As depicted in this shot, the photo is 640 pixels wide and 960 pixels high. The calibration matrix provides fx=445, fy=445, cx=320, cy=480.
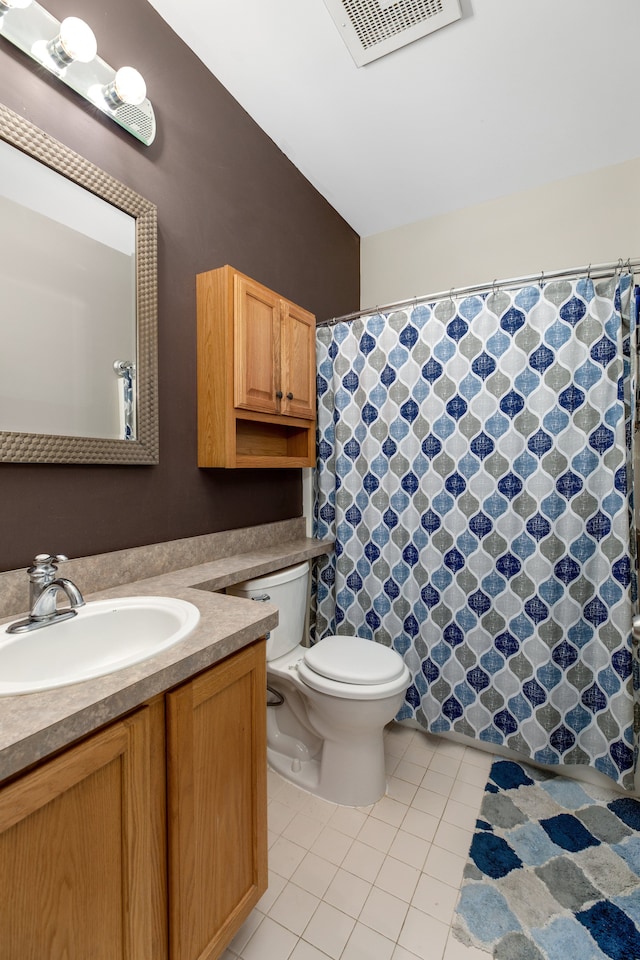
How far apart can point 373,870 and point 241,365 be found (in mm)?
1618

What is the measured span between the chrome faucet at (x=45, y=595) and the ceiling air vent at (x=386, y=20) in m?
1.81

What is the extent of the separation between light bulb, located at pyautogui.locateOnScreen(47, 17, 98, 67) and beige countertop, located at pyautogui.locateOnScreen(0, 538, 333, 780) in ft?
4.32

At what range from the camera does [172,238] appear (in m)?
1.49

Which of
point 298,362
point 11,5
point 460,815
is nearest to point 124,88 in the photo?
point 11,5

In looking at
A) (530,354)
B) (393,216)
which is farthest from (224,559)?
(393,216)

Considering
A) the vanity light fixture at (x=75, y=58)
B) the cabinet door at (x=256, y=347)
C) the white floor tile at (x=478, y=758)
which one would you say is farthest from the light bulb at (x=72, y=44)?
the white floor tile at (x=478, y=758)

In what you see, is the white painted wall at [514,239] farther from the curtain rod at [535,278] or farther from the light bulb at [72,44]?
the light bulb at [72,44]

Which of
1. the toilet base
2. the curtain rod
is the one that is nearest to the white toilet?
the toilet base

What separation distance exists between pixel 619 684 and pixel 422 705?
0.74 m

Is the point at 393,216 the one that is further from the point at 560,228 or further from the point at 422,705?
the point at 422,705

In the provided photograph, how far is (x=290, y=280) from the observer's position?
2.09 metres

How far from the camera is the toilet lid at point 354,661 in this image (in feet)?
4.96

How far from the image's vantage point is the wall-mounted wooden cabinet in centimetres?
154

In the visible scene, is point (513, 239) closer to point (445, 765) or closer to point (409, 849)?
point (445, 765)
